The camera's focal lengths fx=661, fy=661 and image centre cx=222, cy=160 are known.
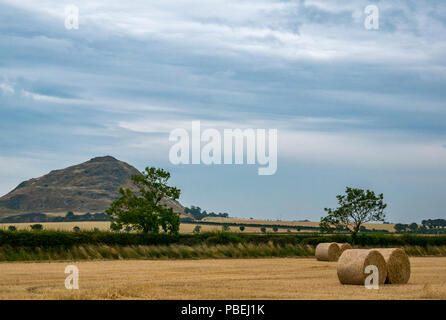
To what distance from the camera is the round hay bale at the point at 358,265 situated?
801 inches

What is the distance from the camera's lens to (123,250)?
3838 centimetres

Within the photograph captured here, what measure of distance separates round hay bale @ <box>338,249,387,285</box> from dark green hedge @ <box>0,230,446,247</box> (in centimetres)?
2061

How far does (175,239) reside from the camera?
139 feet

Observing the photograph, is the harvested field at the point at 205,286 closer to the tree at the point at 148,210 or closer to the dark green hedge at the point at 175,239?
the dark green hedge at the point at 175,239

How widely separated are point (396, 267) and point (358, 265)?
79.3 inches

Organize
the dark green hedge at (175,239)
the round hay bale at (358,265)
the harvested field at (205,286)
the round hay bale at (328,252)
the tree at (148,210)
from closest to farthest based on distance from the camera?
1. the harvested field at (205,286)
2. the round hay bale at (358,265)
3. the dark green hedge at (175,239)
4. the round hay bale at (328,252)
5. the tree at (148,210)

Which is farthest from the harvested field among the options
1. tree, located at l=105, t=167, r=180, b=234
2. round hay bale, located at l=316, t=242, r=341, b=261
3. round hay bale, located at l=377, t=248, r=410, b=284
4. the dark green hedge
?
tree, located at l=105, t=167, r=180, b=234

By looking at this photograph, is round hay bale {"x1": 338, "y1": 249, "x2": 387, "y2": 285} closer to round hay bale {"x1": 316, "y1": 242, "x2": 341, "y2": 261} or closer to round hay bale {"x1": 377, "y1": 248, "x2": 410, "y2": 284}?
round hay bale {"x1": 377, "y1": 248, "x2": 410, "y2": 284}

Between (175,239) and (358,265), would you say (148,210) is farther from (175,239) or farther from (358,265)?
(358,265)

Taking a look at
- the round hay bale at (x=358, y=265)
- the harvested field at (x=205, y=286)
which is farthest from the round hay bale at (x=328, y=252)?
the round hay bale at (x=358, y=265)

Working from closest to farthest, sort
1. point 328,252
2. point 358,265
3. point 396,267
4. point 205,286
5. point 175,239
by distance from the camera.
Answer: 1. point 205,286
2. point 358,265
3. point 396,267
4. point 328,252
5. point 175,239

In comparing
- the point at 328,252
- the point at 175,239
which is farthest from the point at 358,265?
the point at 175,239

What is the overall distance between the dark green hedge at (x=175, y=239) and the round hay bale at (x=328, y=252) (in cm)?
742

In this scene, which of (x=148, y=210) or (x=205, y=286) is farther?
(x=148, y=210)
